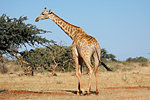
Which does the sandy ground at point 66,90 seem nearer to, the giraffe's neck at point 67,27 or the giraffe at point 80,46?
the giraffe at point 80,46

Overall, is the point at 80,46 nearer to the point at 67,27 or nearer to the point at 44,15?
the point at 67,27

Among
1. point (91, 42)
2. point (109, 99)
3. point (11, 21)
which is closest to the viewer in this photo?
point (109, 99)

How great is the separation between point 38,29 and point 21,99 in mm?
4211

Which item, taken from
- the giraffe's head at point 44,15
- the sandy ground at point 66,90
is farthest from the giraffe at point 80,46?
the sandy ground at point 66,90

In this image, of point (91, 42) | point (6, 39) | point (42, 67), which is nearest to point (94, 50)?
point (91, 42)

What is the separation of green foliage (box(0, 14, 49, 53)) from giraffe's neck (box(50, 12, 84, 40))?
37.8 inches

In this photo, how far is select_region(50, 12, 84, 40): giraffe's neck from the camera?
1401 centimetres

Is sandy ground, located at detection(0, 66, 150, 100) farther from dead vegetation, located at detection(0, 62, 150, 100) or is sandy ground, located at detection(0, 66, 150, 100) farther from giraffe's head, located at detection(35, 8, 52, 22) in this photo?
giraffe's head, located at detection(35, 8, 52, 22)

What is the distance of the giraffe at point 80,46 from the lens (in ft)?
41.5

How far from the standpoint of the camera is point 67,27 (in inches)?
562

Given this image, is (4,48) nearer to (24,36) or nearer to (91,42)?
(24,36)

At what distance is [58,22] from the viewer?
47.5 feet

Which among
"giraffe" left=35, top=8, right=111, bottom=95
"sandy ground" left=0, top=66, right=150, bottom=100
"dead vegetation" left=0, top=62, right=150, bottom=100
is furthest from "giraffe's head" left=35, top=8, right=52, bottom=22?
"sandy ground" left=0, top=66, right=150, bottom=100

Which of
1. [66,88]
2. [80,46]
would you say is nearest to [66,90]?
[66,88]
